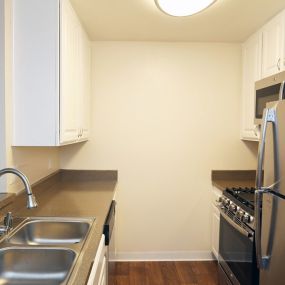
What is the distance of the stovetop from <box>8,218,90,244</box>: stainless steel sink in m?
1.13

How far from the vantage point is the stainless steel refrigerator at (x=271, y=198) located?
1.53 m

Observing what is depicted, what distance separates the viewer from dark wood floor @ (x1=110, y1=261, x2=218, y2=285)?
9.69 feet

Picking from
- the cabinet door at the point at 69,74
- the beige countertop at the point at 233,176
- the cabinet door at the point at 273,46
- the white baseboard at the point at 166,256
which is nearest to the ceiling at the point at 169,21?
the cabinet door at the point at 273,46

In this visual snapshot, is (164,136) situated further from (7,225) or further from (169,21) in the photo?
(7,225)

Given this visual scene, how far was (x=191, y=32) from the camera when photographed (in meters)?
2.96

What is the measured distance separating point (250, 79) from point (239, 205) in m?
1.35

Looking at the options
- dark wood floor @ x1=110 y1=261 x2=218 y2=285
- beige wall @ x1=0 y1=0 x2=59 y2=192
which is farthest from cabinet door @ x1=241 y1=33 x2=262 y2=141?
beige wall @ x1=0 y1=0 x2=59 y2=192

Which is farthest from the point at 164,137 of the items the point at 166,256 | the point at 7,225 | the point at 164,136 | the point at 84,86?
the point at 7,225

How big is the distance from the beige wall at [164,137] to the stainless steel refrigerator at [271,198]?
1651mm

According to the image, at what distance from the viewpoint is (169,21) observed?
Result: 2664 mm

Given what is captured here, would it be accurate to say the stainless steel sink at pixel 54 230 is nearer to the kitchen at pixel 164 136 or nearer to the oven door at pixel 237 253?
the oven door at pixel 237 253

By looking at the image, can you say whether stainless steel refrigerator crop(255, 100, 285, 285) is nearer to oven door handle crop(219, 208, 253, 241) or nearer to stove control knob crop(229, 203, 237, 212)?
oven door handle crop(219, 208, 253, 241)

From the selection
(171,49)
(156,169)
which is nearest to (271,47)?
(171,49)

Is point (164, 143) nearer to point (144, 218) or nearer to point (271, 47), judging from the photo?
point (144, 218)
